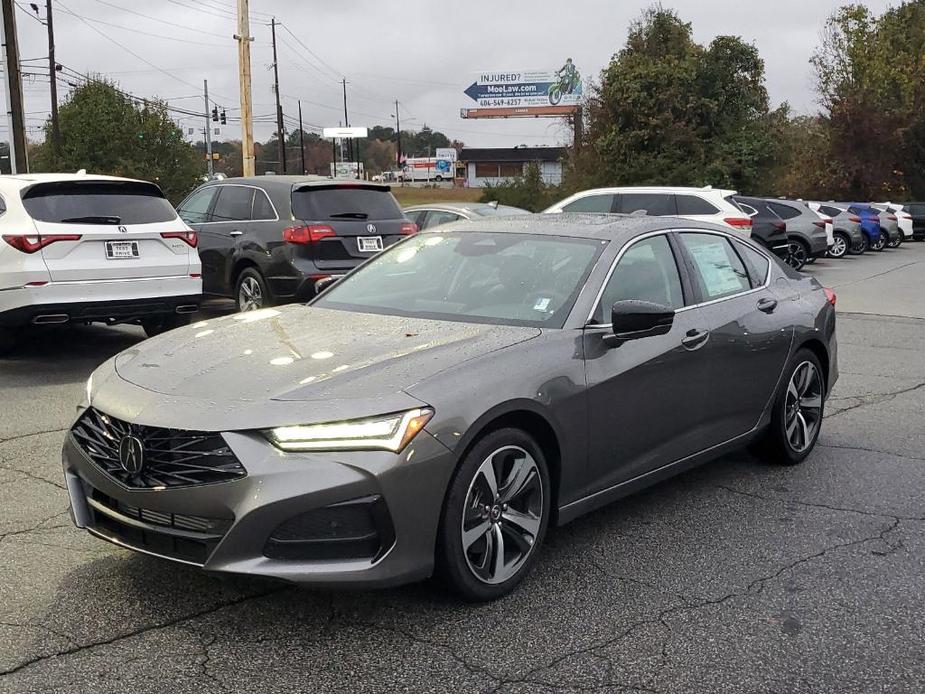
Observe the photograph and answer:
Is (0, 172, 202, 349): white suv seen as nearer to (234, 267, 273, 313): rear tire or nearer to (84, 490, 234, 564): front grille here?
(234, 267, 273, 313): rear tire

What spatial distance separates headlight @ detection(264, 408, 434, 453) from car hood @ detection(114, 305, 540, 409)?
12 centimetres

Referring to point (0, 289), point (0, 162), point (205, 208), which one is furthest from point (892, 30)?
point (0, 162)

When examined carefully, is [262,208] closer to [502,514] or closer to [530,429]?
[530,429]

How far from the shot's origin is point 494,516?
3.89 meters

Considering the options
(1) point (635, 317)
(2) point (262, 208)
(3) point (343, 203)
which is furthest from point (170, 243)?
(1) point (635, 317)

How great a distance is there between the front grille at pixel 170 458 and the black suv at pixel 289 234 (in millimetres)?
6566

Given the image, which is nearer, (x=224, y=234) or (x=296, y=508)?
(x=296, y=508)

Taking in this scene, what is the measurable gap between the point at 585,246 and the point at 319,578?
2.24m

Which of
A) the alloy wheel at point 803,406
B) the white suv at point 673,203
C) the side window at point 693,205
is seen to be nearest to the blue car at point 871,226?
the white suv at point 673,203

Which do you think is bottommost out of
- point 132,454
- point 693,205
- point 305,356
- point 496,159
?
point 132,454

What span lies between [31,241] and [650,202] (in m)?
11.2

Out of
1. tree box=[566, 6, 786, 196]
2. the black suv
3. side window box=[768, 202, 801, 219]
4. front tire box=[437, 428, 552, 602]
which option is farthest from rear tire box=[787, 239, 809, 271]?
front tire box=[437, 428, 552, 602]

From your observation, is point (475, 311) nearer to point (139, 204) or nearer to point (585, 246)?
point (585, 246)

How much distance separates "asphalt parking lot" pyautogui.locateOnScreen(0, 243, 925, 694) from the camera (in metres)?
3.32
